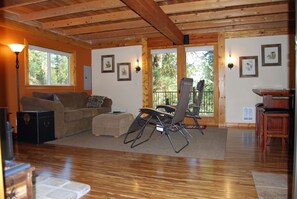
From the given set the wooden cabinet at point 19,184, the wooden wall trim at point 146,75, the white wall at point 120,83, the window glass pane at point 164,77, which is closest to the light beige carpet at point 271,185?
the wooden cabinet at point 19,184

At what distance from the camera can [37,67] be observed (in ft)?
16.8

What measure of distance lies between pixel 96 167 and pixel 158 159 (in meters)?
0.80

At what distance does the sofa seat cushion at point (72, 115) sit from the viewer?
4395 millimetres

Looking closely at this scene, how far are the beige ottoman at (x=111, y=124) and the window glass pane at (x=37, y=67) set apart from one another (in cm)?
172

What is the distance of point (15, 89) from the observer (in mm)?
4523

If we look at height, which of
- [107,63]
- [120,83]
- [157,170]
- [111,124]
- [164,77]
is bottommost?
[157,170]

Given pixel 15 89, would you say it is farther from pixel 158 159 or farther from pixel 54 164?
pixel 158 159

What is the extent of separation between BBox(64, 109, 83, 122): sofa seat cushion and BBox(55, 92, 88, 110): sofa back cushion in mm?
667

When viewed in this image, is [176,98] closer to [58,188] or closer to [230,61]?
[230,61]

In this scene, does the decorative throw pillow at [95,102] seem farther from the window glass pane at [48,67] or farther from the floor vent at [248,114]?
the floor vent at [248,114]

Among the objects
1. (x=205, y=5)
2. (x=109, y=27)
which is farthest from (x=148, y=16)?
(x=109, y=27)

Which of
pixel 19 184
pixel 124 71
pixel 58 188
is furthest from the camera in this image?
pixel 124 71

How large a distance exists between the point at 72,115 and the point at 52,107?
401 millimetres

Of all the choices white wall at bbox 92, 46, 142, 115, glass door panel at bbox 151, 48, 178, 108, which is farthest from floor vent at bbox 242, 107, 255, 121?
white wall at bbox 92, 46, 142, 115
